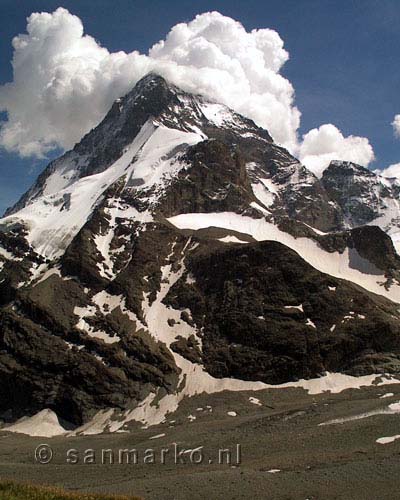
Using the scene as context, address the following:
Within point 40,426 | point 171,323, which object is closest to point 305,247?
point 171,323

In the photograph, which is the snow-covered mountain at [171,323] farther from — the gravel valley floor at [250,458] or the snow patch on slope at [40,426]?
the gravel valley floor at [250,458]

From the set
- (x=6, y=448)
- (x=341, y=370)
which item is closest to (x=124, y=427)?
(x=6, y=448)

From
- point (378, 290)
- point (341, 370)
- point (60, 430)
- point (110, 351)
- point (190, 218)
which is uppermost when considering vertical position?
point (190, 218)

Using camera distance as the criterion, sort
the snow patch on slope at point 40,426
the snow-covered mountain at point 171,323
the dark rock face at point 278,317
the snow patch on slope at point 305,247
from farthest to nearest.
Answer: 1. the snow patch on slope at point 305,247
2. the dark rock face at point 278,317
3. the snow-covered mountain at point 171,323
4. the snow patch on slope at point 40,426

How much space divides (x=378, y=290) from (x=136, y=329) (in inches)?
3119

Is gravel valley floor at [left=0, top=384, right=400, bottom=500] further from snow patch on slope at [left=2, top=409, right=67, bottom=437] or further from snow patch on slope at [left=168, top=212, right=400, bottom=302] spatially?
snow patch on slope at [left=168, top=212, right=400, bottom=302]

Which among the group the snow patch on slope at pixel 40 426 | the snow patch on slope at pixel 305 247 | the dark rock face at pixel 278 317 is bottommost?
the snow patch on slope at pixel 40 426

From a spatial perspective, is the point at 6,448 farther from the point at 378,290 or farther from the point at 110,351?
the point at 378,290

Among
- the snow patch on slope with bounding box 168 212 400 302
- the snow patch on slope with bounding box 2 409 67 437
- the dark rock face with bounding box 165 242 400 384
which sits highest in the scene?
the snow patch on slope with bounding box 168 212 400 302

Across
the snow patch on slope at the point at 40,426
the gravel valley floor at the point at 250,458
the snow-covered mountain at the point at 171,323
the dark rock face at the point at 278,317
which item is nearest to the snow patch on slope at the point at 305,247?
the snow-covered mountain at the point at 171,323

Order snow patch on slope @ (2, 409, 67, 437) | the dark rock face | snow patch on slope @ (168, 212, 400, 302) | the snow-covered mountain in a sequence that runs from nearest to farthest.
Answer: snow patch on slope @ (2, 409, 67, 437) → the snow-covered mountain → the dark rock face → snow patch on slope @ (168, 212, 400, 302)

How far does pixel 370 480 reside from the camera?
132 feet

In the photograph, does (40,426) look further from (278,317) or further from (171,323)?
(278,317)

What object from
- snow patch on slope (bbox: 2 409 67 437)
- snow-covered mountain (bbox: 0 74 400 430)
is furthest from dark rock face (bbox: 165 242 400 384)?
snow patch on slope (bbox: 2 409 67 437)
